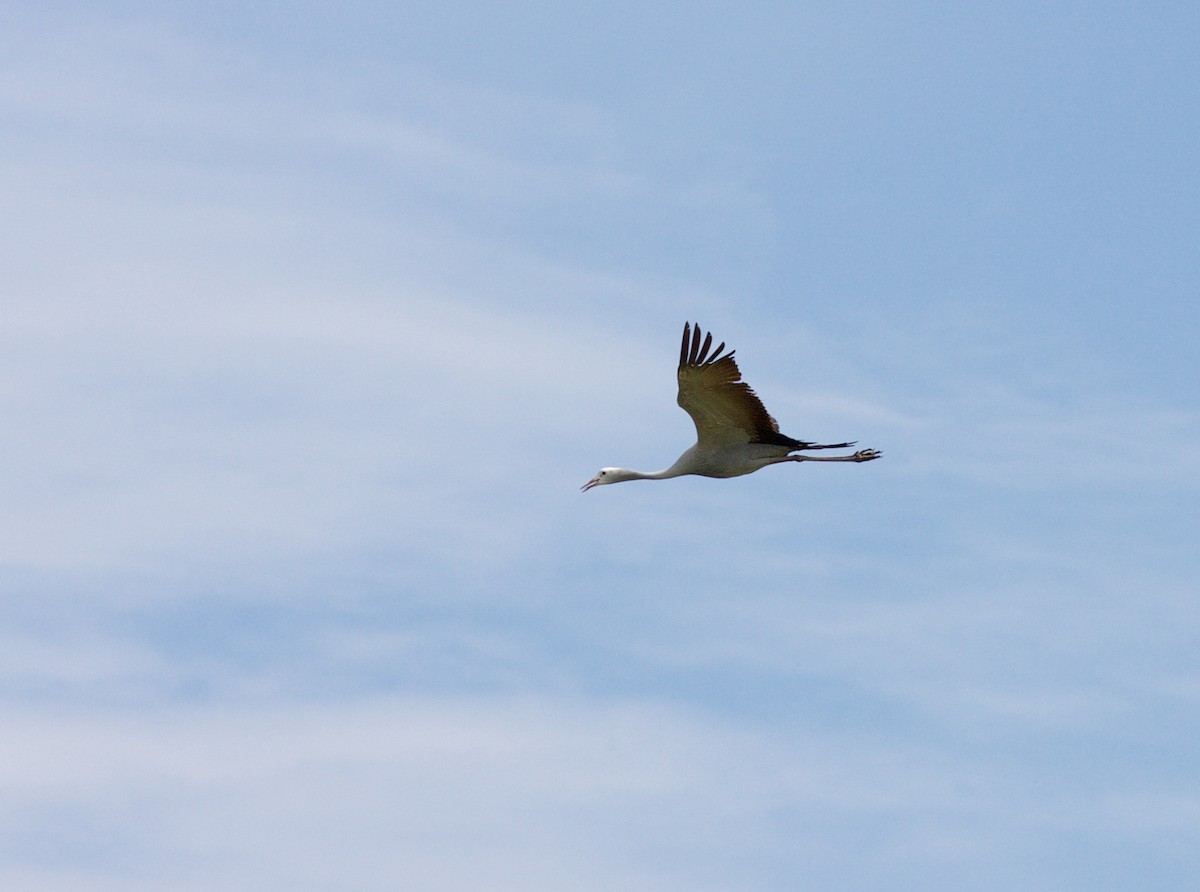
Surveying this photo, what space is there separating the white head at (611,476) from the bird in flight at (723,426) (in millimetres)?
84

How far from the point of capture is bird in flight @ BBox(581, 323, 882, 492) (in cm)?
3703

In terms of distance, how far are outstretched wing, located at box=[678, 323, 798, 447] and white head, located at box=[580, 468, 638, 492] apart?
2.29m

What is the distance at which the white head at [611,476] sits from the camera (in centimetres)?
4134

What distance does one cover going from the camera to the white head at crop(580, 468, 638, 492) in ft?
136

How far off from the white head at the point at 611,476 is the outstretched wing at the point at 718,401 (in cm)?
229

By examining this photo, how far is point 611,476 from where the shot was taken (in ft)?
136

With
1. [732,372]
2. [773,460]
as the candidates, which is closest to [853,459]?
[773,460]

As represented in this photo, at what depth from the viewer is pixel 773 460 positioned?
39.6 metres

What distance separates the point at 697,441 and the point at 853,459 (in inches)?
114

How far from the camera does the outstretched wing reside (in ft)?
121

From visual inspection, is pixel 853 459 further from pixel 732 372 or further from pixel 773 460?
pixel 732 372

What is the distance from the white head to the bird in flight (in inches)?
3.3

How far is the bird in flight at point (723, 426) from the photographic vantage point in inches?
1458

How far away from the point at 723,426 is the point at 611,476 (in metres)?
3.42
